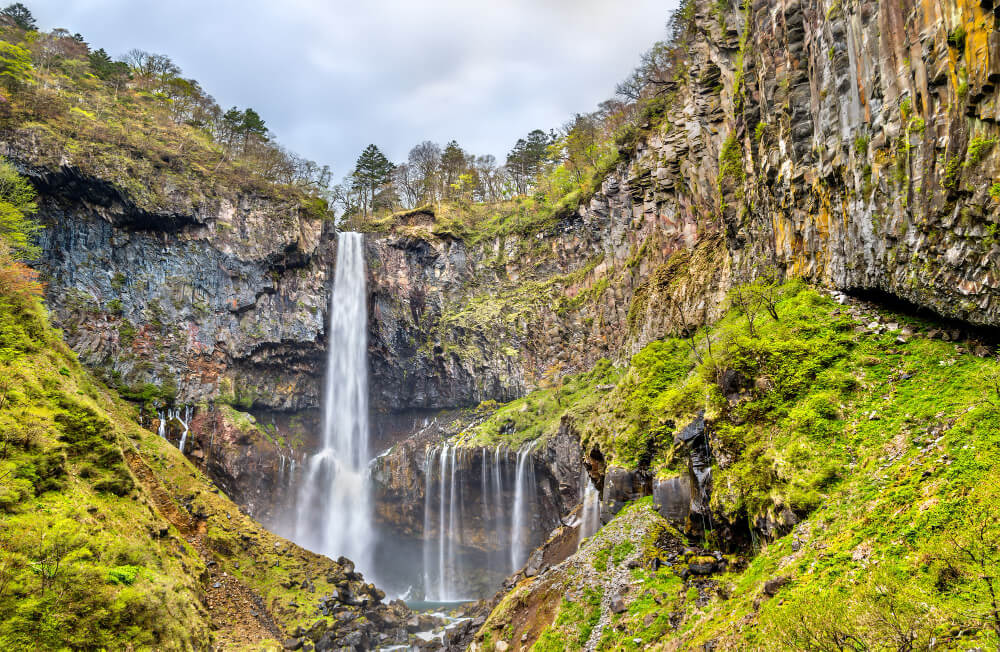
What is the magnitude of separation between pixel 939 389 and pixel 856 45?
26.4 feet

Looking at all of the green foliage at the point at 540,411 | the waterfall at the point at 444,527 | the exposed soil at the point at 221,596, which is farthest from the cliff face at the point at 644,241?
the exposed soil at the point at 221,596

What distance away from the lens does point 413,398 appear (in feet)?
151

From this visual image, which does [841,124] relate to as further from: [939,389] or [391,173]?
[391,173]

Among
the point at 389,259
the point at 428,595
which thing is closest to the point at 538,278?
the point at 389,259

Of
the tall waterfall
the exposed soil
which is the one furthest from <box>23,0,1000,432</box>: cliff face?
the exposed soil

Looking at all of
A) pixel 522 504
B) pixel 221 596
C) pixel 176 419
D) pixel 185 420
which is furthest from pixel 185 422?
pixel 522 504

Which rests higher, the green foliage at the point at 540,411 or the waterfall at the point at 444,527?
the green foliage at the point at 540,411

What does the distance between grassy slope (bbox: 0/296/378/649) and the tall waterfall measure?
57.8 feet

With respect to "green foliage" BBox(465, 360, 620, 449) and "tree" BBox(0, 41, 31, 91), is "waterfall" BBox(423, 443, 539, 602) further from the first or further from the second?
"tree" BBox(0, 41, 31, 91)

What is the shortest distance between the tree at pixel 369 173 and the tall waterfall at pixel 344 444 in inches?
420

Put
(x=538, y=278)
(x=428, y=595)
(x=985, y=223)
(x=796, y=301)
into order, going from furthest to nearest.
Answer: (x=538, y=278) < (x=428, y=595) < (x=796, y=301) < (x=985, y=223)

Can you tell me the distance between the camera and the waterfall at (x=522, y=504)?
33.5m

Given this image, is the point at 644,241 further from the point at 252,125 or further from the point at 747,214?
the point at 252,125

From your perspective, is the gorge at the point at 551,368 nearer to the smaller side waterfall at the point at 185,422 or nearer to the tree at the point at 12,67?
the smaller side waterfall at the point at 185,422
